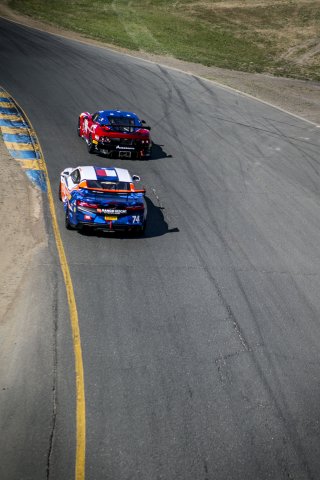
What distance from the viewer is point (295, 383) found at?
11.0 m

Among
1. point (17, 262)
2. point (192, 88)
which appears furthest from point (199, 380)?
point (192, 88)

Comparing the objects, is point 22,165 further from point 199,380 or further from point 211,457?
point 211,457

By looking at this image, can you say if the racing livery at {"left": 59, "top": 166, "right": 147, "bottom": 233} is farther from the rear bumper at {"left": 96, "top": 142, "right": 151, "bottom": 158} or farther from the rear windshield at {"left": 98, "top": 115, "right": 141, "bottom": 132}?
the rear windshield at {"left": 98, "top": 115, "right": 141, "bottom": 132}

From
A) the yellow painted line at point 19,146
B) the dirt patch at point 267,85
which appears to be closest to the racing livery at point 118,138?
the yellow painted line at point 19,146

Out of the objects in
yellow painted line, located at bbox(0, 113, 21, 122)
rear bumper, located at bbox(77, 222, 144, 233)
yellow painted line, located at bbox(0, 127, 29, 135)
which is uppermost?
rear bumper, located at bbox(77, 222, 144, 233)

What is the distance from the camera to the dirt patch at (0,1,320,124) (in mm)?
34125

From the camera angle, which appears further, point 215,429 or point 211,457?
point 215,429

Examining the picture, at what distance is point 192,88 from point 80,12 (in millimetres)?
24839

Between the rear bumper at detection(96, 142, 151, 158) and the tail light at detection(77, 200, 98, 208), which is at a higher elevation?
the tail light at detection(77, 200, 98, 208)

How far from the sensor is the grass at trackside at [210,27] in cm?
4475

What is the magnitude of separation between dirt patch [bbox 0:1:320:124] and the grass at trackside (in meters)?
1.61

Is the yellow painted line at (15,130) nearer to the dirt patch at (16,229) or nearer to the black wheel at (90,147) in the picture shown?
the black wheel at (90,147)

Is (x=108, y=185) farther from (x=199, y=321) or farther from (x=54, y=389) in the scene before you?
(x=54, y=389)

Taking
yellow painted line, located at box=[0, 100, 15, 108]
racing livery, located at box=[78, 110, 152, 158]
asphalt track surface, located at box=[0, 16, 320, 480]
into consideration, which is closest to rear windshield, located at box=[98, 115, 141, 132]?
racing livery, located at box=[78, 110, 152, 158]
